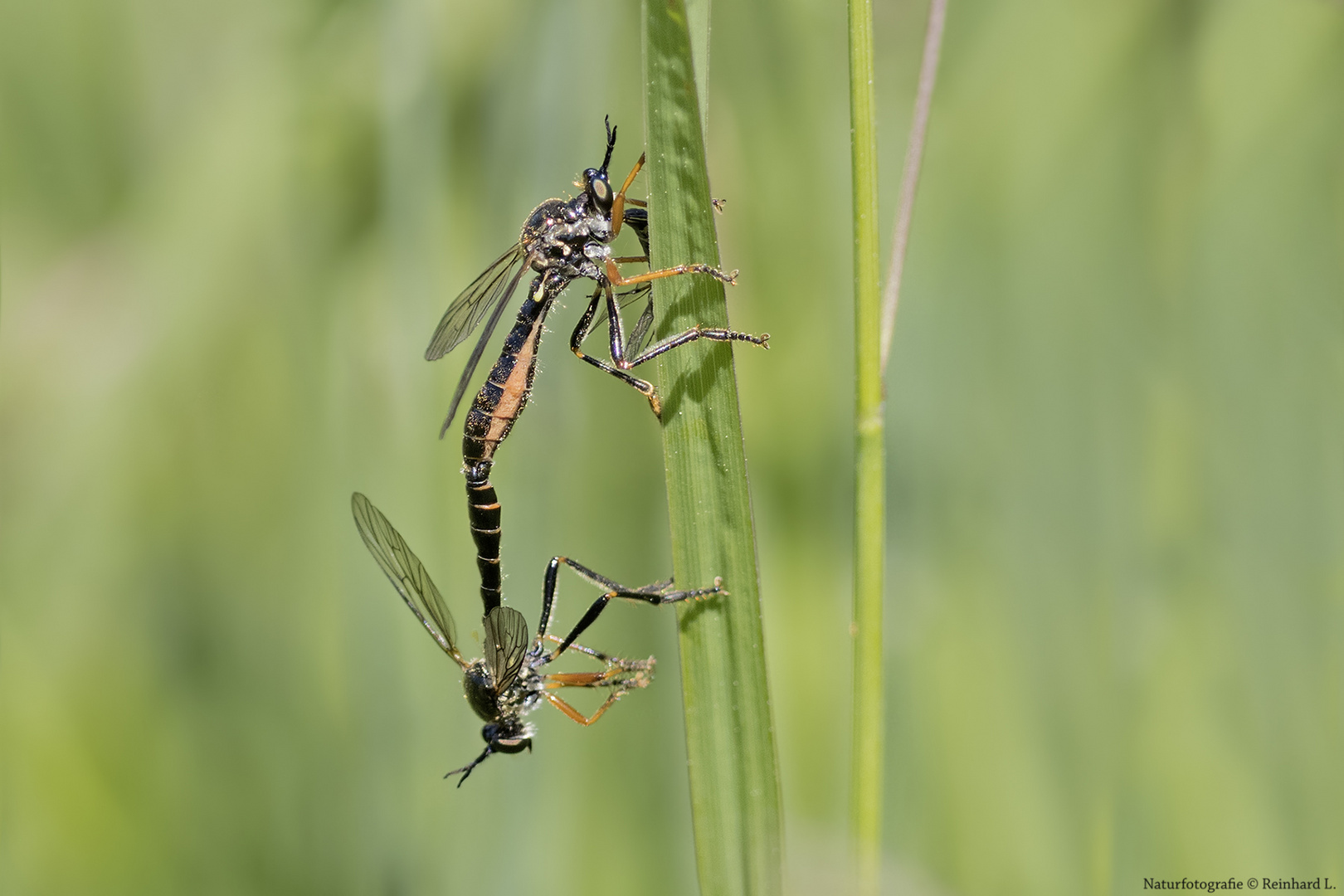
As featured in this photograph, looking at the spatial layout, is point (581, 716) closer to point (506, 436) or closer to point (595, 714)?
point (595, 714)

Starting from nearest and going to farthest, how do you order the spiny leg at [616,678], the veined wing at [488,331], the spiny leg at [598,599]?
the spiny leg at [598,599], the veined wing at [488,331], the spiny leg at [616,678]

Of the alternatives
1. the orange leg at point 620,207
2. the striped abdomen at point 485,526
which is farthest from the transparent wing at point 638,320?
the striped abdomen at point 485,526

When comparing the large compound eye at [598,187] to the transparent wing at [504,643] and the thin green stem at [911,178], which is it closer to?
the thin green stem at [911,178]

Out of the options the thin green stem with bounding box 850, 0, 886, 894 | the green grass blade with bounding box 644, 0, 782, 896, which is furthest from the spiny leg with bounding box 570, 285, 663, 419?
the thin green stem with bounding box 850, 0, 886, 894

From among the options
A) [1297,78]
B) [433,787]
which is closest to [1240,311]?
[1297,78]

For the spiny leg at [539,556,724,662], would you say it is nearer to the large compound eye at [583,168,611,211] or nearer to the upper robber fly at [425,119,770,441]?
the upper robber fly at [425,119,770,441]

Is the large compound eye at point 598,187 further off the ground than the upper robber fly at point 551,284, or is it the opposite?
the large compound eye at point 598,187

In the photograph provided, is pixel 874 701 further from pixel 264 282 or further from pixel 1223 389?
pixel 264 282
